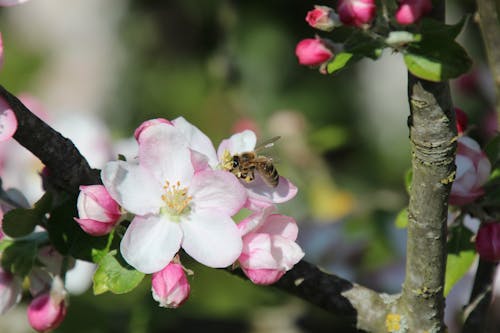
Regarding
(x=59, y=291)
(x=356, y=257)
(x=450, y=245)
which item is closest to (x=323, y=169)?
(x=356, y=257)

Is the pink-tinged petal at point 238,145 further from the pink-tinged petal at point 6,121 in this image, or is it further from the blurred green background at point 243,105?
the pink-tinged petal at point 6,121

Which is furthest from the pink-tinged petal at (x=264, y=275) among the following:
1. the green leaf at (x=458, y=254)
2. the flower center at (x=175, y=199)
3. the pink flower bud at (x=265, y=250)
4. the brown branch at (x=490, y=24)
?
the brown branch at (x=490, y=24)

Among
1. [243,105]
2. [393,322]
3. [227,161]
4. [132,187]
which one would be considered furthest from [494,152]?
[243,105]

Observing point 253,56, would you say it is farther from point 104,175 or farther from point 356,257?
point 104,175

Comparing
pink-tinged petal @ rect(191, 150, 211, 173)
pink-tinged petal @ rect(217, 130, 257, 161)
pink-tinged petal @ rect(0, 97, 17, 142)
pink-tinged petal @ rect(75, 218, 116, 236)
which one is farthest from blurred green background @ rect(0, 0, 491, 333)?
pink-tinged petal @ rect(0, 97, 17, 142)

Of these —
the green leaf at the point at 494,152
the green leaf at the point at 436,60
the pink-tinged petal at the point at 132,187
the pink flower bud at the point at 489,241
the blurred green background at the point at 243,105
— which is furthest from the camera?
the blurred green background at the point at 243,105

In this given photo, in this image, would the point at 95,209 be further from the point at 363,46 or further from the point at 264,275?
the point at 363,46

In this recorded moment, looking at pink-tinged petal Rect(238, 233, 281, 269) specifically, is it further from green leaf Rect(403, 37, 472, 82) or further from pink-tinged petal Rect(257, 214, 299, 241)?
green leaf Rect(403, 37, 472, 82)
